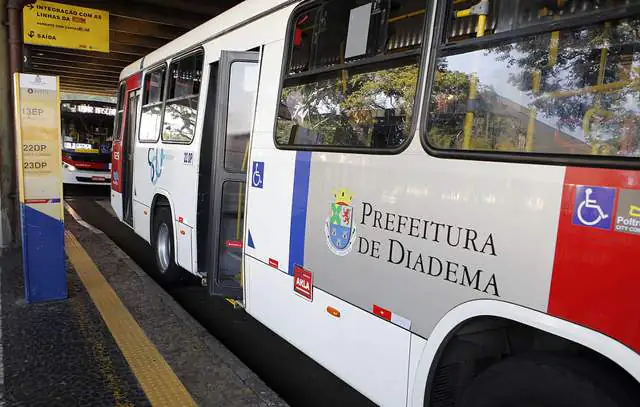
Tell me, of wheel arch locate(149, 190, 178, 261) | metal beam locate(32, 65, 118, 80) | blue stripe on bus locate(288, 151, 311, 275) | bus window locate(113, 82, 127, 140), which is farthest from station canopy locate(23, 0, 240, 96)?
blue stripe on bus locate(288, 151, 311, 275)

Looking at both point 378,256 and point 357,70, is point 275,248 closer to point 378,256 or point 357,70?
point 378,256

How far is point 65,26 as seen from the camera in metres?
9.46

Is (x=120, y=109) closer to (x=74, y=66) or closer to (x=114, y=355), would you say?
(x=114, y=355)

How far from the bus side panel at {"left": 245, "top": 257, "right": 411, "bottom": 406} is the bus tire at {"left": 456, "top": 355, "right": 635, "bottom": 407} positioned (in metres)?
0.44

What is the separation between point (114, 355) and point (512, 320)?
296cm

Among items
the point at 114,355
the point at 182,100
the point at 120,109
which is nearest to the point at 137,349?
the point at 114,355

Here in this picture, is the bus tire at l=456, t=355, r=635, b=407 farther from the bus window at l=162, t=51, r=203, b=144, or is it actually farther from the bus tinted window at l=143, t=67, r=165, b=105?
the bus tinted window at l=143, t=67, r=165, b=105

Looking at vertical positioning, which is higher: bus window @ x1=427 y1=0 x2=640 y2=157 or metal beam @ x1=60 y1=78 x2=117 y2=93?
metal beam @ x1=60 y1=78 x2=117 y2=93

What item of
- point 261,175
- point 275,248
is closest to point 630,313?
point 275,248

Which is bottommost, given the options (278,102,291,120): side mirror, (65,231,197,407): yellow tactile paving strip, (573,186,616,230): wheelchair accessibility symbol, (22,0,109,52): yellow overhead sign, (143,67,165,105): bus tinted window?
(65,231,197,407): yellow tactile paving strip

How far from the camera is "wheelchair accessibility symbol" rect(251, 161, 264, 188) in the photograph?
12.0 feet

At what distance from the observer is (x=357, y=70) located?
2836 millimetres

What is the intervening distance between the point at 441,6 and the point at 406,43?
0.84 feet

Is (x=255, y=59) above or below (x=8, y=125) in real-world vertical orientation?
above
